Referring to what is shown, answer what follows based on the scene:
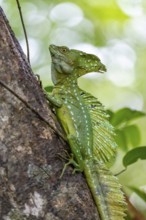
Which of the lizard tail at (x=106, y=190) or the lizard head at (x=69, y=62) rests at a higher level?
the lizard head at (x=69, y=62)

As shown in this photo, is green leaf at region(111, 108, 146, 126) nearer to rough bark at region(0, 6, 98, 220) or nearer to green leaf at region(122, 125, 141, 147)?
green leaf at region(122, 125, 141, 147)

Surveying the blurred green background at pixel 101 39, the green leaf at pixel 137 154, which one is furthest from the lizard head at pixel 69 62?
the blurred green background at pixel 101 39

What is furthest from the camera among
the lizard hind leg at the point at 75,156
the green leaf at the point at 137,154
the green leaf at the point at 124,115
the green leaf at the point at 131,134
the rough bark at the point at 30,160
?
the green leaf at the point at 131,134

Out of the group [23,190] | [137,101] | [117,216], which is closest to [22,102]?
[23,190]

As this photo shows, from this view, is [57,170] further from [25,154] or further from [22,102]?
[22,102]

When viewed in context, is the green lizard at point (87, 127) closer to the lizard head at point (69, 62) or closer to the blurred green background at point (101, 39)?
the lizard head at point (69, 62)

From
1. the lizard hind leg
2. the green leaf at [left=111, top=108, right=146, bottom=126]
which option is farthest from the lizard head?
the lizard hind leg
